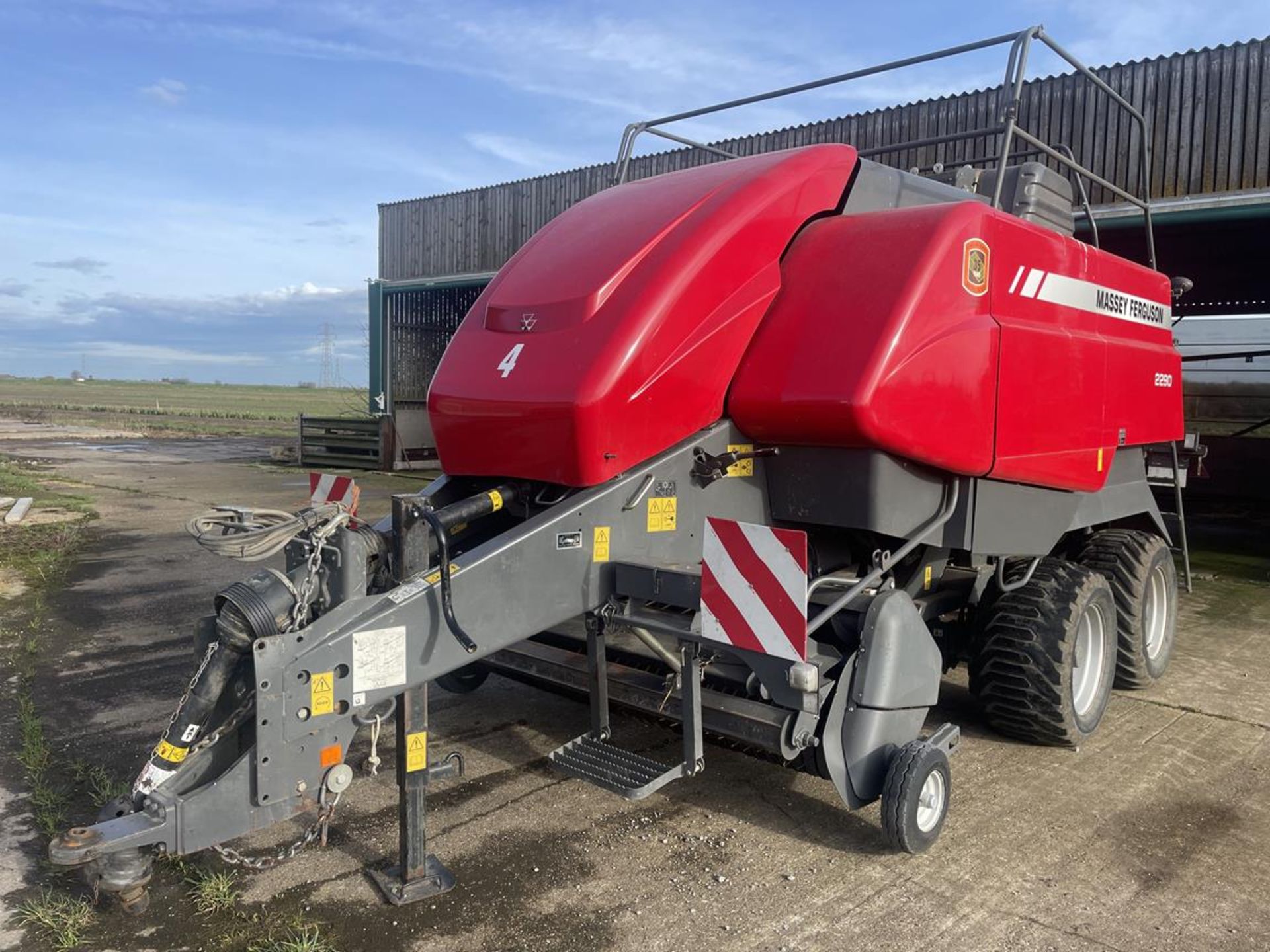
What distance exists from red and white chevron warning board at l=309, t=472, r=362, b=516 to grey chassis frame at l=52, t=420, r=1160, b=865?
16 cm

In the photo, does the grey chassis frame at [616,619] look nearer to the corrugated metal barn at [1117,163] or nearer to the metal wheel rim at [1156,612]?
the metal wheel rim at [1156,612]

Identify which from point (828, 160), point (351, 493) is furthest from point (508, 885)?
point (828, 160)

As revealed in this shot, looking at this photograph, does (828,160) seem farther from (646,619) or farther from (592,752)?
(592,752)

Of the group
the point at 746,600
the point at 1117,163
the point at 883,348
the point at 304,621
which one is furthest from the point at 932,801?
the point at 1117,163

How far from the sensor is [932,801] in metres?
3.54

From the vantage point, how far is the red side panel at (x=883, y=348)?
3451 mm

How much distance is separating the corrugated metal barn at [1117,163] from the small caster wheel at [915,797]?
3.29 m

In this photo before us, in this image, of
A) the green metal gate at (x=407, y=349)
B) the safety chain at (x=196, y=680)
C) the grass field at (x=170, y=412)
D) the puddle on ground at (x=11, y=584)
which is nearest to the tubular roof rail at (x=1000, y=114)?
the safety chain at (x=196, y=680)

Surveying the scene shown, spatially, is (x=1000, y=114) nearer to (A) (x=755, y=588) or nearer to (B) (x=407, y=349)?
(A) (x=755, y=588)

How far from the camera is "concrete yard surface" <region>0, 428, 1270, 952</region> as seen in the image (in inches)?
119

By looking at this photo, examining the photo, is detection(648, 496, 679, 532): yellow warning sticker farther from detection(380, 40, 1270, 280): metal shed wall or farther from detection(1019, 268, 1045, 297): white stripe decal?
detection(380, 40, 1270, 280): metal shed wall

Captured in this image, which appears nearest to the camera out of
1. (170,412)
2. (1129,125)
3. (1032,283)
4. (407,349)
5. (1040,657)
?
(1032,283)

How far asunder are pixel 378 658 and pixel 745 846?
1.53 metres

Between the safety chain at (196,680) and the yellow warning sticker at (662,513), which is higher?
the yellow warning sticker at (662,513)
